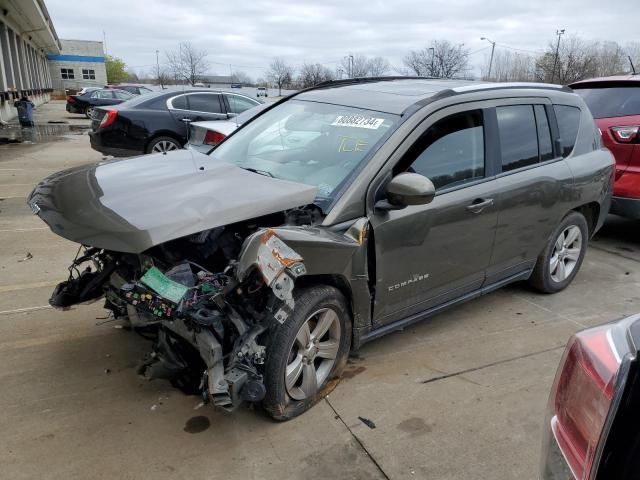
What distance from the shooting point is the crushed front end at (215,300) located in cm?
236

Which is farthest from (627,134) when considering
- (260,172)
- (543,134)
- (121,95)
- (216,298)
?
(121,95)

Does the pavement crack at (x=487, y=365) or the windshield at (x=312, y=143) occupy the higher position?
the windshield at (x=312, y=143)

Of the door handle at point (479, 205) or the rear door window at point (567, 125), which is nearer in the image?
the door handle at point (479, 205)

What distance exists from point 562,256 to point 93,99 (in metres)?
29.7

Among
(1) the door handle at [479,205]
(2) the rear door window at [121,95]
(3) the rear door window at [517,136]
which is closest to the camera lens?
(1) the door handle at [479,205]

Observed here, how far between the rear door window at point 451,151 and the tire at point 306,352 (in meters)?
1.03

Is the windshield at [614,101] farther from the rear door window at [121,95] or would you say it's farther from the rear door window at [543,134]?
the rear door window at [121,95]

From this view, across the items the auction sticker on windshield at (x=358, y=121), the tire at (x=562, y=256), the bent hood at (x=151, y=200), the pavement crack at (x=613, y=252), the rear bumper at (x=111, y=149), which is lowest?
the pavement crack at (x=613, y=252)

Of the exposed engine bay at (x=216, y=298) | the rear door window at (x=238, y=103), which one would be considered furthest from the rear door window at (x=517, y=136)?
→ the rear door window at (x=238, y=103)

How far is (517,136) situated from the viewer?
392 cm

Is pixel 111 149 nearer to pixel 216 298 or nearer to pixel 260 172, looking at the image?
pixel 260 172

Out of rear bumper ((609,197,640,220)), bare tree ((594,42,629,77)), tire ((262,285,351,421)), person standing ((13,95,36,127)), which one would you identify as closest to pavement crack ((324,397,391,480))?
tire ((262,285,351,421))

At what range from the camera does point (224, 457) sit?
255 cm

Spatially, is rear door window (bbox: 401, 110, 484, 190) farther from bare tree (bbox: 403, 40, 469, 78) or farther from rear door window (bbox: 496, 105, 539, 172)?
bare tree (bbox: 403, 40, 469, 78)
